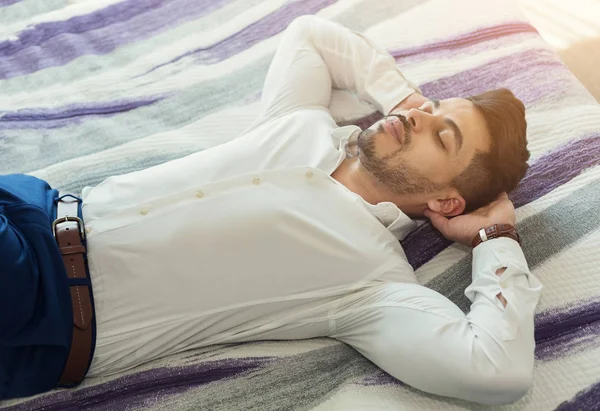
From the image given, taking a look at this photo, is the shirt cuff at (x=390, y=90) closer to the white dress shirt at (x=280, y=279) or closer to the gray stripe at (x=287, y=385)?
the white dress shirt at (x=280, y=279)

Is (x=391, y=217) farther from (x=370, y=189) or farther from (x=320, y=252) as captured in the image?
(x=320, y=252)

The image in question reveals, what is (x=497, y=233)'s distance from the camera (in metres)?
1.35

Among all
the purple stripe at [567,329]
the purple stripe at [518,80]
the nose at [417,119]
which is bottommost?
the purple stripe at [567,329]

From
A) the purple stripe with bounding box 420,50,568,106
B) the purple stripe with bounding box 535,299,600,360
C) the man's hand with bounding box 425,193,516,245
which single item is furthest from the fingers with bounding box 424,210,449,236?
the purple stripe with bounding box 420,50,568,106

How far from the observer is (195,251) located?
1268 millimetres

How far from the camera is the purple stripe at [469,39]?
187cm

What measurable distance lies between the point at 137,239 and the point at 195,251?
0.41 ft

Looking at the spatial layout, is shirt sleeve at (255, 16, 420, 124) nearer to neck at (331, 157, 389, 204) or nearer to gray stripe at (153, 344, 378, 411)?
neck at (331, 157, 389, 204)

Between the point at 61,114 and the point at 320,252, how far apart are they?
0.91 metres

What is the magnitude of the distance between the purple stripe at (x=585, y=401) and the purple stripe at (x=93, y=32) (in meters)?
1.58

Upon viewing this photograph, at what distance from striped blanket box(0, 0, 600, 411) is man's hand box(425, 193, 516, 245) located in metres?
0.06

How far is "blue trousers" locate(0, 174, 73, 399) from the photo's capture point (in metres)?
1.12

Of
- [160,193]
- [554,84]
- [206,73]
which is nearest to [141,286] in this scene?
[160,193]

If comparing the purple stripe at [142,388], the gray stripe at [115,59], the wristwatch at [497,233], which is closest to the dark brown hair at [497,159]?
the wristwatch at [497,233]
